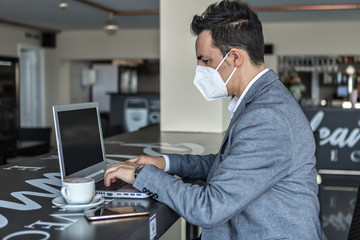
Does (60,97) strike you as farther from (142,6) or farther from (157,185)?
(157,185)

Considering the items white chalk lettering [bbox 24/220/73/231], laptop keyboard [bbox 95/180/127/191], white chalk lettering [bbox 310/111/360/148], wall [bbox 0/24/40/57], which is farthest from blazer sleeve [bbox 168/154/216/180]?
wall [bbox 0/24/40/57]

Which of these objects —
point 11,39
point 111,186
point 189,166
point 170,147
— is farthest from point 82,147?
point 11,39

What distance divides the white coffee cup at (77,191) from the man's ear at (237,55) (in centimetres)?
58

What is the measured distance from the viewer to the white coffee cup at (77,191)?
4.07 ft

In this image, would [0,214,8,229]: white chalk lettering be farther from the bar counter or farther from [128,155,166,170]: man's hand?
[128,155,166,170]: man's hand

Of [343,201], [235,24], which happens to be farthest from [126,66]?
[235,24]

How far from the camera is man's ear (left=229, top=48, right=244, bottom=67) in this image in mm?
1338

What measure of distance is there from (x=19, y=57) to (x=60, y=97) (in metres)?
1.33

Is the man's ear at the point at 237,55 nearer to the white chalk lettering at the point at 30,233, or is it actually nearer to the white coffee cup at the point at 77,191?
the white coffee cup at the point at 77,191

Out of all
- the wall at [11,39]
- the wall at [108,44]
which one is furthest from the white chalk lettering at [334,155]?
the wall at [11,39]

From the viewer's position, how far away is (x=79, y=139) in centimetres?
151

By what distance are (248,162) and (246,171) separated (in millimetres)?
25

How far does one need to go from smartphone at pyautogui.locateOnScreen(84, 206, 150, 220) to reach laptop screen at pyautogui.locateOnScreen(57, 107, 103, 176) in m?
0.23

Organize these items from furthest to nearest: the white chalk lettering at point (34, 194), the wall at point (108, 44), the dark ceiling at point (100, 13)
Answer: the wall at point (108, 44)
the dark ceiling at point (100, 13)
the white chalk lettering at point (34, 194)
